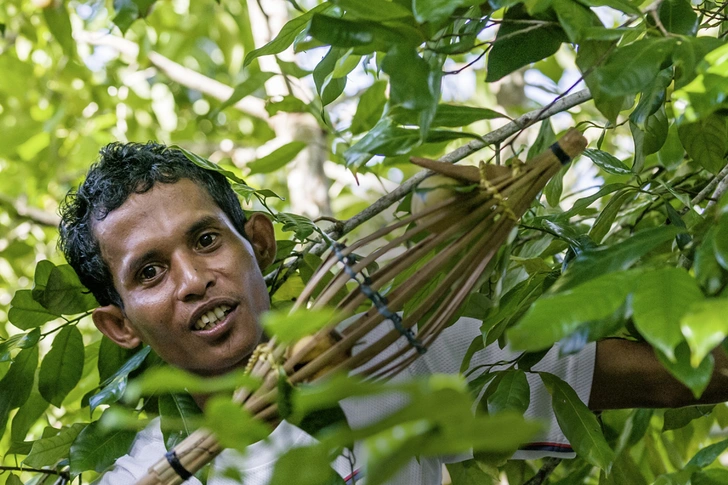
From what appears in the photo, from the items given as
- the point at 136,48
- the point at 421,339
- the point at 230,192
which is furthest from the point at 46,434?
the point at 136,48

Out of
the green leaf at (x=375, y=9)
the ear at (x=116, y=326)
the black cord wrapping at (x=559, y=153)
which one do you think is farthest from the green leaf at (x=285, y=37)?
the ear at (x=116, y=326)

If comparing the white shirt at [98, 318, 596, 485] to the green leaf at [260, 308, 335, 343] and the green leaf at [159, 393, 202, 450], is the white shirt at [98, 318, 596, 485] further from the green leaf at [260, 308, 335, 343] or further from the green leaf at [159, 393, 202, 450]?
the green leaf at [260, 308, 335, 343]

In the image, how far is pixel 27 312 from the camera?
1121 millimetres

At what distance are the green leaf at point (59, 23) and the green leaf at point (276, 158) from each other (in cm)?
59

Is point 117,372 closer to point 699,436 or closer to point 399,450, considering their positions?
point 399,450

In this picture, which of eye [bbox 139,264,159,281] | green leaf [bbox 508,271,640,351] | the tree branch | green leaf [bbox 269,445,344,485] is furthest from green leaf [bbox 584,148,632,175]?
the tree branch

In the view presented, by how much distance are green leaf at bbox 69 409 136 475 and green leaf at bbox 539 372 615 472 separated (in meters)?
0.50

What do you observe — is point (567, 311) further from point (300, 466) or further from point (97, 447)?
point (97, 447)

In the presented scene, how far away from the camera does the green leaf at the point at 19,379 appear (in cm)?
110

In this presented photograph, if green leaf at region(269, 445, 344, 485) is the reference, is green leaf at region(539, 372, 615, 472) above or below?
below

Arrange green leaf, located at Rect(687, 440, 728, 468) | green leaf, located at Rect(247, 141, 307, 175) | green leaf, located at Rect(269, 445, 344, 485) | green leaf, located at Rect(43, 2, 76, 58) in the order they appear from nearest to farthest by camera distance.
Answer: green leaf, located at Rect(269, 445, 344, 485)
green leaf, located at Rect(687, 440, 728, 468)
green leaf, located at Rect(247, 141, 307, 175)
green leaf, located at Rect(43, 2, 76, 58)

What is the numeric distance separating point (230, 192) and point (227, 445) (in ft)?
2.13

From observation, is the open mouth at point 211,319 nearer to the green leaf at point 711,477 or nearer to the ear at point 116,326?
the ear at point 116,326

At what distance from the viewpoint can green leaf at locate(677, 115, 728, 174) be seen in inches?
36.5
